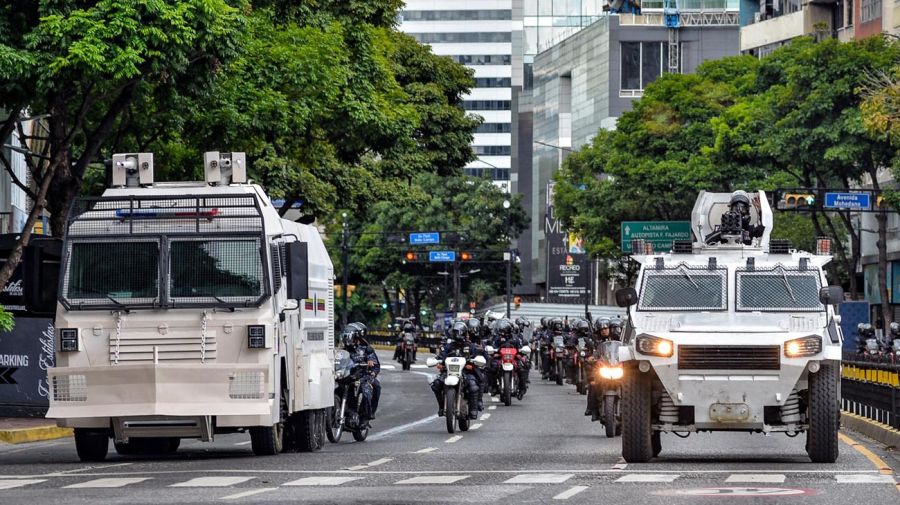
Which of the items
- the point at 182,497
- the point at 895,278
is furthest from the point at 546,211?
the point at 182,497

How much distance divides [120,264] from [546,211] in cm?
12194

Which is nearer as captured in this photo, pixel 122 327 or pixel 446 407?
pixel 122 327

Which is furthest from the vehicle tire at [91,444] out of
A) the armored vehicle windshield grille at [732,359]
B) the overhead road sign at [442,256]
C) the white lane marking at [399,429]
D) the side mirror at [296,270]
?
the overhead road sign at [442,256]

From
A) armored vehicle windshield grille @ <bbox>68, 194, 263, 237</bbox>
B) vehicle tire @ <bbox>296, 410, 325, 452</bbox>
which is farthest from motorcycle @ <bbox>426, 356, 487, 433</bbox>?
armored vehicle windshield grille @ <bbox>68, 194, 263, 237</bbox>

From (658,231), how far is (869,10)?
1181 cm

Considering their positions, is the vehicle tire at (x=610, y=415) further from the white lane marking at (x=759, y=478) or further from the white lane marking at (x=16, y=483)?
the white lane marking at (x=16, y=483)

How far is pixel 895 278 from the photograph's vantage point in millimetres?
76125

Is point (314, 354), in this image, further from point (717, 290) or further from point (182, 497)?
point (182, 497)

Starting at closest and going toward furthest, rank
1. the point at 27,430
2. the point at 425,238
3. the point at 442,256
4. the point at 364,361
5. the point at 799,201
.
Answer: the point at 364,361, the point at 27,430, the point at 799,201, the point at 425,238, the point at 442,256

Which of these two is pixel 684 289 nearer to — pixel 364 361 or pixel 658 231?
Result: pixel 364 361

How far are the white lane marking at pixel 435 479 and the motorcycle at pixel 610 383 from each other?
8.04 meters

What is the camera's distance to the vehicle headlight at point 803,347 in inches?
809

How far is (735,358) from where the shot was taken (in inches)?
811

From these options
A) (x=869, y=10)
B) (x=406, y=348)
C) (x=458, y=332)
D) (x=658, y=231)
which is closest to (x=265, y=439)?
(x=458, y=332)
